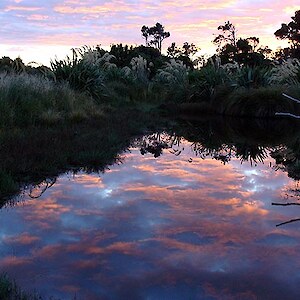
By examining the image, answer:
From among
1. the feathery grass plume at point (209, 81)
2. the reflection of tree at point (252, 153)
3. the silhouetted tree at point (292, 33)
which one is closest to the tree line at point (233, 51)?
the silhouetted tree at point (292, 33)

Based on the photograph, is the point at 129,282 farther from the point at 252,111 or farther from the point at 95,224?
the point at 252,111

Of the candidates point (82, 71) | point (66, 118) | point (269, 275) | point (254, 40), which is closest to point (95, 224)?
point (269, 275)

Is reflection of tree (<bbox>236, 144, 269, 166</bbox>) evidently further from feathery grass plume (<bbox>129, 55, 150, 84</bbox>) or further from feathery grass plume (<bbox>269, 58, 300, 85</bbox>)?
feathery grass plume (<bbox>129, 55, 150, 84</bbox>)

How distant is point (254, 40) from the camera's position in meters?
50.9

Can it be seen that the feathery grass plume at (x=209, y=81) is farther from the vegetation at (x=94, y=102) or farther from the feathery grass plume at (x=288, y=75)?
the feathery grass plume at (x=288, y=75)

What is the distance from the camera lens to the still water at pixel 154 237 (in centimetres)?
297

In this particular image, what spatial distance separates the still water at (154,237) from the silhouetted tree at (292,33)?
37940 mm

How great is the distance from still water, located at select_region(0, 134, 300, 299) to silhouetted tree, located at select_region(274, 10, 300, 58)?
3794cm

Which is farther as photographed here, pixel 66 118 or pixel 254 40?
pixel 254 40

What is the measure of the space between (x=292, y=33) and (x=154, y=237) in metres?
43.3

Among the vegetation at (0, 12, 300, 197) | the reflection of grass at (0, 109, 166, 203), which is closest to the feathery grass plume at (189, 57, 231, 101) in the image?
the vegetation at (0, 12, 300, 197)

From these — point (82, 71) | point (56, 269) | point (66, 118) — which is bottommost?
point (56, 269)

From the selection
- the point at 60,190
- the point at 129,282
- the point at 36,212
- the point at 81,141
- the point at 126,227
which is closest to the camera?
the point at 129,282

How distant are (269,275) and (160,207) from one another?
1.83 metres
